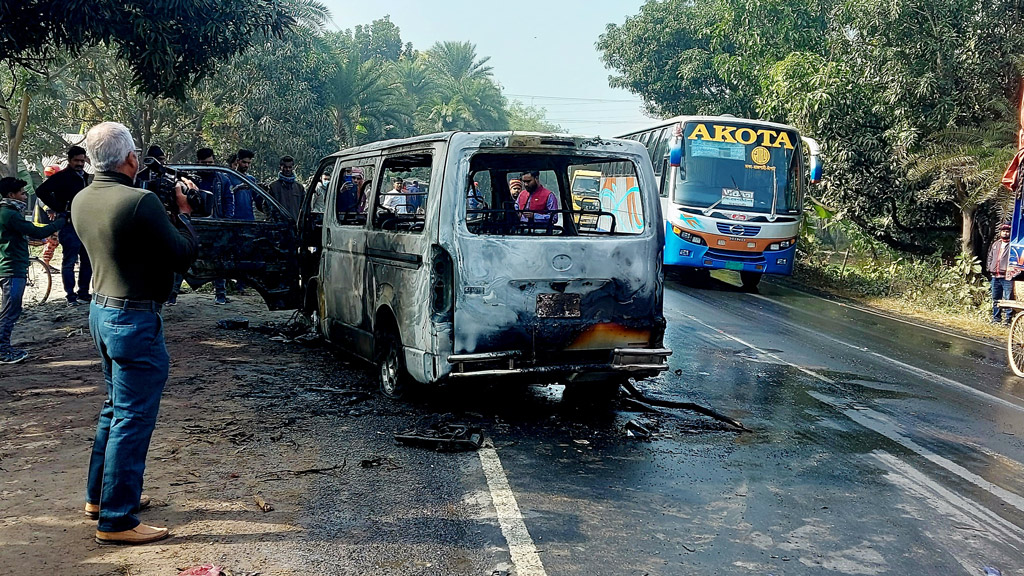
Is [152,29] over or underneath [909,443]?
over

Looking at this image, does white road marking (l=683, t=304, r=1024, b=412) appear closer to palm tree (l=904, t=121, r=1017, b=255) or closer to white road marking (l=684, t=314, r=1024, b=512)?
white road marking (l=684, t=314, r=1024, b=512)

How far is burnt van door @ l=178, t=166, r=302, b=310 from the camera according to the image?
9508 mm

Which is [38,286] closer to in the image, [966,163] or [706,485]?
[706,485]

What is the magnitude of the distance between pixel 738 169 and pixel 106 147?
14121 millimetres

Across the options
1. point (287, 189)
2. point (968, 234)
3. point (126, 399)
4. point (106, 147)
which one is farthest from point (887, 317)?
point (106, 147)

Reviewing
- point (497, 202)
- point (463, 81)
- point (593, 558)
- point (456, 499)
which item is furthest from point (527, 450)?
point (463, 81)

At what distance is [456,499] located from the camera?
4840mm

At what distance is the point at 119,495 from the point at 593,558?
2267 millimetres

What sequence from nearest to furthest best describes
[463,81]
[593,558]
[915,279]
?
[593,558]
[915,279]
[463,81]

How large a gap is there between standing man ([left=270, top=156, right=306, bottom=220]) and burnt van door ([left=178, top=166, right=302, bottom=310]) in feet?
9.17

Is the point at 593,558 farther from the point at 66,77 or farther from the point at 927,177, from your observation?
the point at 66,77

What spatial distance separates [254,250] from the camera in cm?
972

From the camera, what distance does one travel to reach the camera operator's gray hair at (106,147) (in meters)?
4.15

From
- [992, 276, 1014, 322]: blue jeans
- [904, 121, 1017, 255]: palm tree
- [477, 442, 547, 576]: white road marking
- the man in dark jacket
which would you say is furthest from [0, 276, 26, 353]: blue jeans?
[904, 121, 1017, 255]: palm tree
